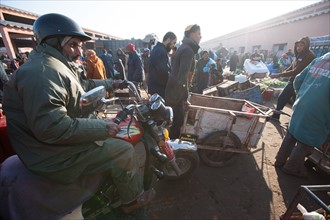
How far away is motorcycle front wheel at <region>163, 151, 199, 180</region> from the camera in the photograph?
2.85 meters

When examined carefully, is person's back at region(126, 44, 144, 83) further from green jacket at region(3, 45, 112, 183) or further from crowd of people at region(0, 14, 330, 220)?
green jacket at region(3, 45, 112, 183)

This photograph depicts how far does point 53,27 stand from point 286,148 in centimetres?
413

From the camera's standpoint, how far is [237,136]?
3.29 metres

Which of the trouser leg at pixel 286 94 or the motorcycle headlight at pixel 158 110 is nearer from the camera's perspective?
the motorcycle headlight at pixel 158 110

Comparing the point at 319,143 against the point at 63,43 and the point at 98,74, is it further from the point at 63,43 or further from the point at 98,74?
the point at 98,74

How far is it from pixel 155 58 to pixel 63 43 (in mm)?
2613

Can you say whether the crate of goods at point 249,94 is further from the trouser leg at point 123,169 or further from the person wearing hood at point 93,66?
the trouser leg at point 123,169

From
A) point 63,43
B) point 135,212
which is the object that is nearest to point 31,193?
point 135,212

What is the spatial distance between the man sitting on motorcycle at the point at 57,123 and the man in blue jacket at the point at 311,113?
2873 millimetres

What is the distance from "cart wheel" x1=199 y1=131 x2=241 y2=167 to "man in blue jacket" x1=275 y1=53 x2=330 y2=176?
981 mm

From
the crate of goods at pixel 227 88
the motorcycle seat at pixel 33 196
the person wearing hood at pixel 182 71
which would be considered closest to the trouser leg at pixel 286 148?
the person wearing hood at pixel 182 71

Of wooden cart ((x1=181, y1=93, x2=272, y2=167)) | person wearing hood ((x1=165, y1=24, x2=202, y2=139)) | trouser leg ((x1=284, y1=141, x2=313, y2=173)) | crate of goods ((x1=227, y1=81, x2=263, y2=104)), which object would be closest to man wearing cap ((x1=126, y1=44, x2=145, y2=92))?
person wearing hood ((x1=165, y1=24, x2=202, y2=139))

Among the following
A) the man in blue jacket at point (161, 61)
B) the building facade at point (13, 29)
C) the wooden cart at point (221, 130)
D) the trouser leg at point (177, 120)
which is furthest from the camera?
Answer: the building facade at point (13, 29)

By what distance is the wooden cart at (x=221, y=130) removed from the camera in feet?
10.3
